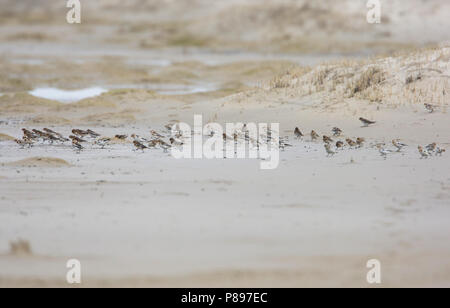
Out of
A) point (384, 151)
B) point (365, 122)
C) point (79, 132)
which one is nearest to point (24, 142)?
point (79, 132)

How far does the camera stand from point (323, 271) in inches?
231

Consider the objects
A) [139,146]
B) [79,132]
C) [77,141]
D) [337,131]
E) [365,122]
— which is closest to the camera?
[139,146]

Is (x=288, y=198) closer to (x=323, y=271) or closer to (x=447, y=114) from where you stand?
(x=323, y=271)

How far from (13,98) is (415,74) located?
41.4ft

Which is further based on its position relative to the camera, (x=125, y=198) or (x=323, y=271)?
(x=125, y=198)

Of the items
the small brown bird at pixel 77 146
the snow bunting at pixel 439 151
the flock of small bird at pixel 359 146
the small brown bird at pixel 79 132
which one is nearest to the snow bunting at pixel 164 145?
the small brown bird at pixel 77 146

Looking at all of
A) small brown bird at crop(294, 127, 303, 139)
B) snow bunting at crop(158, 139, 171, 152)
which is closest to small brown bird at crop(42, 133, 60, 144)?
snow bunting at crop(158, 139, 171, 152)

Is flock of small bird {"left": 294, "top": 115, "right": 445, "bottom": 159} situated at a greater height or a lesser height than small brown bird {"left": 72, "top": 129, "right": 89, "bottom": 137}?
lesser

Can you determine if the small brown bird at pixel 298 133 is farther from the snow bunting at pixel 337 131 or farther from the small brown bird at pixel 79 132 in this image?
the small brown bird at pixel 79 132

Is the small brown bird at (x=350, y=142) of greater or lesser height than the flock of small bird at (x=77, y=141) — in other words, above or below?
below

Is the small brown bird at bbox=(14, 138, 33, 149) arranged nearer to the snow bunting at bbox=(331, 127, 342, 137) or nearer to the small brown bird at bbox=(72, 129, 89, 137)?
the small brown bird at bbox=(72, 129, 89, 137)

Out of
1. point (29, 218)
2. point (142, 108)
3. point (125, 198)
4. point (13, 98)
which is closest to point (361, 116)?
point (142, 108)

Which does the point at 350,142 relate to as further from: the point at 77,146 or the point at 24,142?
the point at 24,142

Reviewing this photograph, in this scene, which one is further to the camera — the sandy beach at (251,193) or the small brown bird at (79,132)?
the small brown bird at (79,132)
